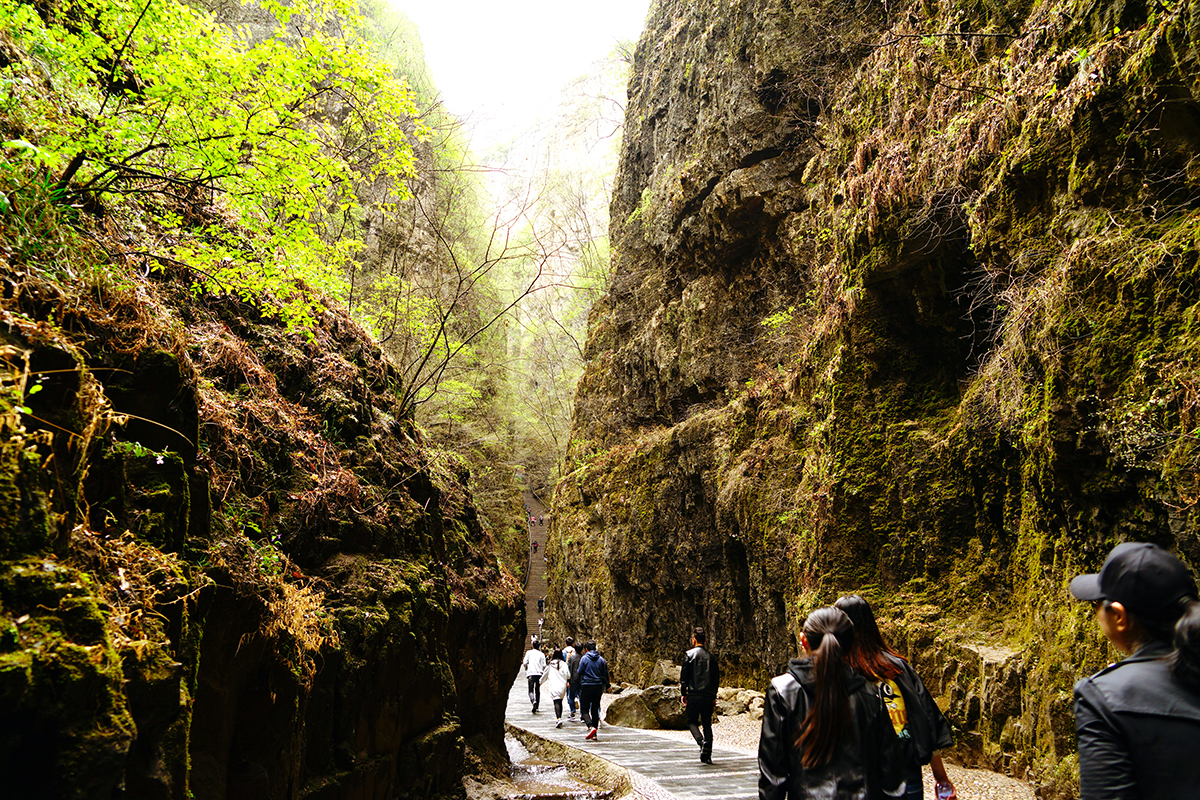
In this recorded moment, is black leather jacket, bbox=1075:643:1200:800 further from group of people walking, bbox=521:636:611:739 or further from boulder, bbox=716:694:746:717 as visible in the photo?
boulder, bbox=716:694:746:717

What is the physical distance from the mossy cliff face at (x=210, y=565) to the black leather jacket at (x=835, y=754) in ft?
8.27

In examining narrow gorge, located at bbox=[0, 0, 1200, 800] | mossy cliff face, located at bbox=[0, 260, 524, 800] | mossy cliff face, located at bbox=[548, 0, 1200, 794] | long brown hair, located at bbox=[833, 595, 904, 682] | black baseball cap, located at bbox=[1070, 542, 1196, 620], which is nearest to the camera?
black baseball cap, located at bbox=[1070, 542, 1196, 620]

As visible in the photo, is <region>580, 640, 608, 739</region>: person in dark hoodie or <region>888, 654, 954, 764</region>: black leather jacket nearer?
<region>888, 654, 954, 764</region>: black leather jacket

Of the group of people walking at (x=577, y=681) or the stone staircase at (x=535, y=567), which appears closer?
the group of people walking at (x=577, y=681)

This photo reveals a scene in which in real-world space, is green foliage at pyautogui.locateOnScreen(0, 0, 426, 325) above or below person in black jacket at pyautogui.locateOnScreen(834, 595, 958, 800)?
above

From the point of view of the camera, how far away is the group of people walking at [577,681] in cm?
1191

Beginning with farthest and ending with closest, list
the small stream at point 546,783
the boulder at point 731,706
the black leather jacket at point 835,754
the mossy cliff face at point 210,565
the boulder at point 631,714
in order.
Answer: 1. the boulder at point 731,706
2. the boulder at point 631,714
3. the small stream at point 546,783
4. the black leather jacket at point 835,754
5. the mossy cliff face at point 210,565

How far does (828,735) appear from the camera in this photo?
2.70 meters

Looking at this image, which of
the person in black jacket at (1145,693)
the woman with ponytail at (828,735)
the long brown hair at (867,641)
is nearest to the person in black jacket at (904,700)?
the long brown hair at (867,641)

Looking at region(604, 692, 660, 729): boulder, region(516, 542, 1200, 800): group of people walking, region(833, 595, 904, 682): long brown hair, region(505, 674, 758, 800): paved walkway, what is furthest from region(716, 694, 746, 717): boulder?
region(833, 595, 904, 682): long brown hair

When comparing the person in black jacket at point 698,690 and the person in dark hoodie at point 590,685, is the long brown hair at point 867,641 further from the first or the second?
the person in dark hoodie at point 590,685

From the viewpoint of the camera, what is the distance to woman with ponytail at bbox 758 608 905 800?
269 centimetres

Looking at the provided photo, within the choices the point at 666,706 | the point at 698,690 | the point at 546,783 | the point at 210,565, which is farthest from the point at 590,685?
the point at 210,565

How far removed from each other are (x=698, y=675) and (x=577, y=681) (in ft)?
15.9
